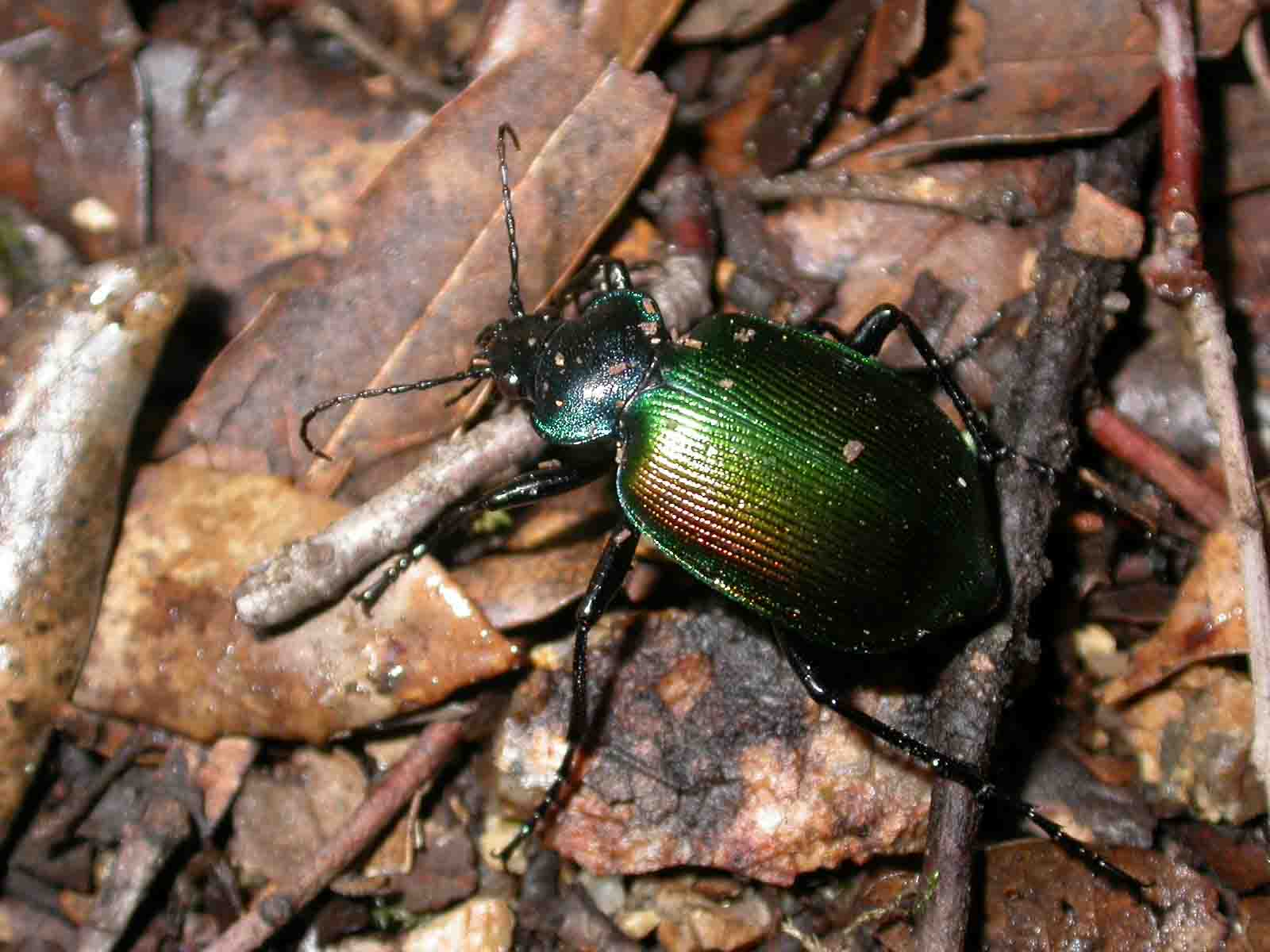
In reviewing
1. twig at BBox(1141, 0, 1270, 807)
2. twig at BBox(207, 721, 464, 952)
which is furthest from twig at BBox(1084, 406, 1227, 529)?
twig at BBox(207, 721, 464, 952)

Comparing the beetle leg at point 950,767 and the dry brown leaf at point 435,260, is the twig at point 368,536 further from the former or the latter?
the beetle leg at point 950,767

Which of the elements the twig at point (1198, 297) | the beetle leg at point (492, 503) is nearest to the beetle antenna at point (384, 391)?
the beetle leg at point (492, 503)

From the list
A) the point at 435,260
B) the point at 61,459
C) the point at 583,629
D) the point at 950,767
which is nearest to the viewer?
the point at 950,767

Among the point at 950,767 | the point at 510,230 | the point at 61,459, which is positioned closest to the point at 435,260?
the point at 510,230

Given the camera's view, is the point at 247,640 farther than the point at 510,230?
No

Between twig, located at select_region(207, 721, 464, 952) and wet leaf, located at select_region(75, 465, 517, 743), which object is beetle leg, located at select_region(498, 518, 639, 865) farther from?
twig, located at select_region(207, 721, 464, 952)

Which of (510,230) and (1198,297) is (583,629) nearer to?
(510,230)
